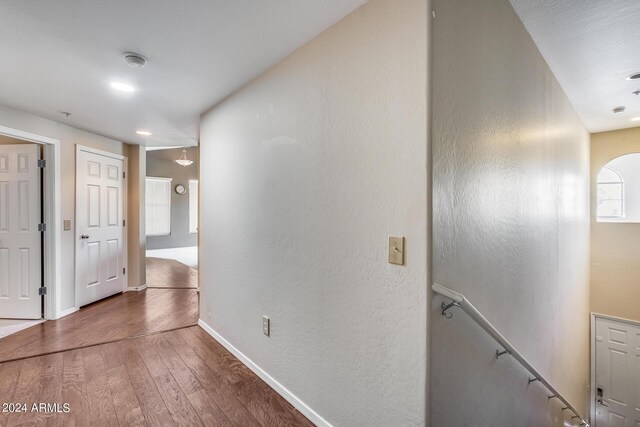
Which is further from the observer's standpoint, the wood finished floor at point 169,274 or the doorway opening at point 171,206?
the doorway opening at point 171,206

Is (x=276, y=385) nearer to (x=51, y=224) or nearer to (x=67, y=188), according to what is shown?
(x=51, y=224)

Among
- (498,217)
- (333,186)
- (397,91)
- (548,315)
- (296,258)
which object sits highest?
(397,91)

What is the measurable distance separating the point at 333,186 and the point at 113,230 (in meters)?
4.24

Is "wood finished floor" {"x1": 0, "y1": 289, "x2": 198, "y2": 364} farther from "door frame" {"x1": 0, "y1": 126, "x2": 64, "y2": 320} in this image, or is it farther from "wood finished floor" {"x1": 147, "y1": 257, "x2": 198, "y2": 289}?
"wood finished floor" {"x1": 147, "y1": 257, "x2": 198, "y2": 289}

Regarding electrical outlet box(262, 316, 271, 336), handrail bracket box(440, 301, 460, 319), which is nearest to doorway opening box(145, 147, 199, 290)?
electrical outlet box(262, 316, 271, 336)

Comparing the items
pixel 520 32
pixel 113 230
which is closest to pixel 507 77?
pixel 520 32

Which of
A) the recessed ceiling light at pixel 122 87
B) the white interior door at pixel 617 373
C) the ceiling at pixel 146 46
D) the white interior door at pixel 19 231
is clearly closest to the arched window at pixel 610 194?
the white interior door at pixel 617 373

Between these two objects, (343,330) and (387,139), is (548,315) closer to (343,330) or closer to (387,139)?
(343,330)

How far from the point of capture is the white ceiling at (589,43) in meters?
1.76

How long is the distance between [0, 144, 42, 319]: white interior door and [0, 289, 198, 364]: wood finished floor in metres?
0.48

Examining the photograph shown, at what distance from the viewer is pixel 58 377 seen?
228 cm

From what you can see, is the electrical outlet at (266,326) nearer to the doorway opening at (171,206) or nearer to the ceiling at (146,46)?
the ceiling at (146,46)

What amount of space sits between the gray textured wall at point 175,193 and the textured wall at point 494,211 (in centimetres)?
800

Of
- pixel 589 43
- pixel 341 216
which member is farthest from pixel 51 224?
pixel 589 43
